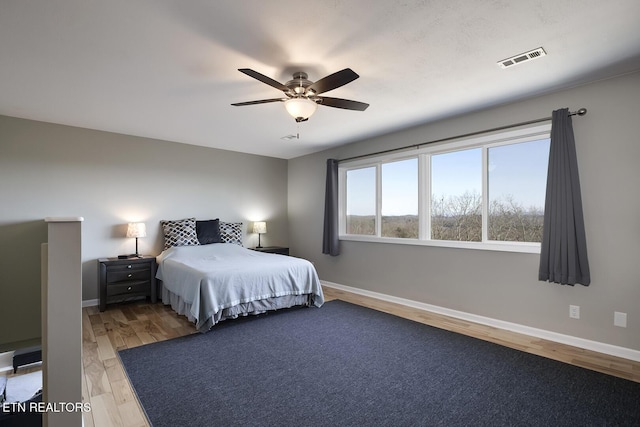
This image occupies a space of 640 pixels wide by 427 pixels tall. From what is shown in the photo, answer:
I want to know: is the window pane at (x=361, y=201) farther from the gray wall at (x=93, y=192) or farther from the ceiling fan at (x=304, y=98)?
the ceiling fan at (x=304, y=98)

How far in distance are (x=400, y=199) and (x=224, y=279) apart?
8.95ft

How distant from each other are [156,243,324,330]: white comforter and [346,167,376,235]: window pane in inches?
56.0

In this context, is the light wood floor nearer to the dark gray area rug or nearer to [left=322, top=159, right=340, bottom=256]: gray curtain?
the dark gray area rug

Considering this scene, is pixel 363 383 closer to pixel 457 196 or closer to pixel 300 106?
pixel 300 106

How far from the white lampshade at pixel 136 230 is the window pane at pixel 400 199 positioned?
3625 mm

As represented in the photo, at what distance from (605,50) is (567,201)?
127 cm

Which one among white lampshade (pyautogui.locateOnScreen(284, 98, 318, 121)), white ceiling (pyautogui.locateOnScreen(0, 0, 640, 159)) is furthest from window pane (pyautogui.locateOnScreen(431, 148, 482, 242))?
white lampshade (pyautogui.locateOnScreen(284, 98, 318, 121))

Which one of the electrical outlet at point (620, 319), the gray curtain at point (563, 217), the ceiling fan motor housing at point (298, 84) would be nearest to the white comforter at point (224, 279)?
the ceiling fan motor housing at point (298, 84)

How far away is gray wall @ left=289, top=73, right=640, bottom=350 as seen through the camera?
2.77m

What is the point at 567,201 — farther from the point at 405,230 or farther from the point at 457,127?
the point at 405,230

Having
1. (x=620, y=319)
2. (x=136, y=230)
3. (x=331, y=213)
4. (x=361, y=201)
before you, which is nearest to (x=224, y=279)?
(x=136, y=230)

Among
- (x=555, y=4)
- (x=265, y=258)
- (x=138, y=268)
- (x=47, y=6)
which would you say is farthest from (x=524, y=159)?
(x=138, y=268)

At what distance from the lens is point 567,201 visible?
2.96 metres

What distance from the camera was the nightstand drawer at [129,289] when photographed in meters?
4.26
